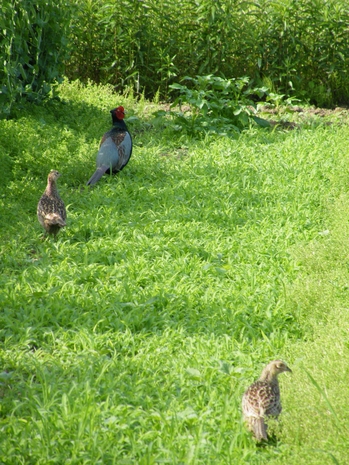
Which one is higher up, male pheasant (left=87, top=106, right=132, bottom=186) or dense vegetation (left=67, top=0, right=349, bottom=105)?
dense vegetation (left=67, top=0, right=349, bottom=105)

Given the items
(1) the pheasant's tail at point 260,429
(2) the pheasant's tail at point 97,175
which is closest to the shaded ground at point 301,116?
(2) the pheasant's tail at point 97,175

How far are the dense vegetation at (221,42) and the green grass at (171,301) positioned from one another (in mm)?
2956

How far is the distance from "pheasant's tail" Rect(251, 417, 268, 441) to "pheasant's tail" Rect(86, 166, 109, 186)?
4.33 m

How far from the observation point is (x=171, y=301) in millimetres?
4836

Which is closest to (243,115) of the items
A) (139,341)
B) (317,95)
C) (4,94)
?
(317,95)

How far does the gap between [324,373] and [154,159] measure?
15.5 feet

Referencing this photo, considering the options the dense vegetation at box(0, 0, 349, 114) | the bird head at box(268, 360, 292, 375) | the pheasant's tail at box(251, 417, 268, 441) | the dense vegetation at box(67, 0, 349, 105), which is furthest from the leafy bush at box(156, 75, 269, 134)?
the pheasant's tail at box(251, 417, 268, 441)

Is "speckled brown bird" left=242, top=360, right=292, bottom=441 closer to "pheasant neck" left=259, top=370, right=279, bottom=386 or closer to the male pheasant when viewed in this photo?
"pheasant neck" left=259, top=370, right=279, bottom=386

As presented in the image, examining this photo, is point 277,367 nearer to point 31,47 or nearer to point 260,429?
point 260,429

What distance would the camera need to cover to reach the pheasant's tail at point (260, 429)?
332cm

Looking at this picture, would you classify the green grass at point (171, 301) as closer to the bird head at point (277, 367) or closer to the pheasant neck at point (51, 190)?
the bird head at point (277, 367)

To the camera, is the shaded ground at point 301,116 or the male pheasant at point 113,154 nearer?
the male pheasant at point 113,154

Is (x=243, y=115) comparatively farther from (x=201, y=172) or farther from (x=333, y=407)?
(x=333, y=407)

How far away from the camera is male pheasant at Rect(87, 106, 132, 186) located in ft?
23.9
